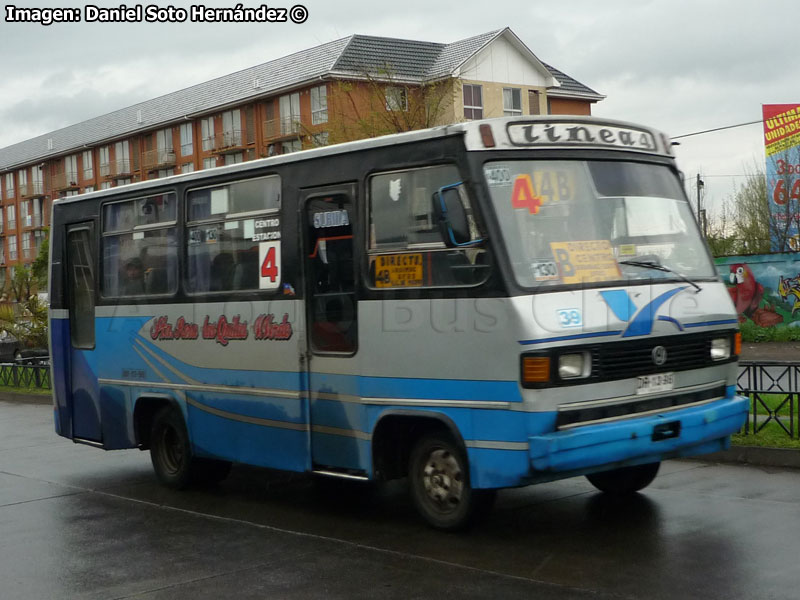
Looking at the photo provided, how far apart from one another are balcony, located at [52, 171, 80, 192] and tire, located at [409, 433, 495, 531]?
83.8 meters

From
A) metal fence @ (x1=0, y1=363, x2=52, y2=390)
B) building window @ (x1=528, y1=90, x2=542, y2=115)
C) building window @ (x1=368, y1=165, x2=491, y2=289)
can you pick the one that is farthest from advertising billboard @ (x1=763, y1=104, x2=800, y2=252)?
building window @ (x1=368, y1=165, x2=491, y2=289)

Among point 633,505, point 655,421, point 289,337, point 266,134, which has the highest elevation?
point 266,134

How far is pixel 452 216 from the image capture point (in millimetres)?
7289

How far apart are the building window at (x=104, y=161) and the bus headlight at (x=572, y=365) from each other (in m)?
79.0

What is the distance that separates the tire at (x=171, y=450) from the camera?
10414 mm

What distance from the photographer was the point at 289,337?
8.85m

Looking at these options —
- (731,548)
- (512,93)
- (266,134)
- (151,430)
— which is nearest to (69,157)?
(266,134)

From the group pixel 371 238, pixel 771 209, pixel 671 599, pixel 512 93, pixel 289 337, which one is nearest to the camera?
pixel 671 599

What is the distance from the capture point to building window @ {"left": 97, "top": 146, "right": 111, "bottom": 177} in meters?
81.9

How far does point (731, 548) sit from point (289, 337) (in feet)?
12.8

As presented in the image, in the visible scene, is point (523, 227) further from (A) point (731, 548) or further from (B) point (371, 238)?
(A) point (731, 548)

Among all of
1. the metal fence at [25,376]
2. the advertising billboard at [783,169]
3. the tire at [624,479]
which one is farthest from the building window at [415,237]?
the advertising billboard at [783,169]

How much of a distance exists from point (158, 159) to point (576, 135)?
7098 centimetres

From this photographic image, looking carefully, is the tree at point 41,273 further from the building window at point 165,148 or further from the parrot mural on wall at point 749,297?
the parrot mural on wall at point 749,297
